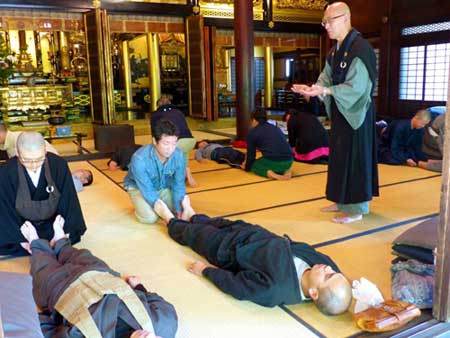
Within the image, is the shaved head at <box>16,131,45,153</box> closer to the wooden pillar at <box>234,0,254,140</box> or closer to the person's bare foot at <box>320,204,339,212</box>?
the person's bare foot at <box>320,204,339,212</box>

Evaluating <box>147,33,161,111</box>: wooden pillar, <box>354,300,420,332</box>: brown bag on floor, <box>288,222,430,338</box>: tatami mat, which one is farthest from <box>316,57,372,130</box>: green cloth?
<box>147,33,161,111</box>: wooden pillar

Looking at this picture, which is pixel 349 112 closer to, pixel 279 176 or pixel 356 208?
pixel 356 208

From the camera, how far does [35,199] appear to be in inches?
94.0

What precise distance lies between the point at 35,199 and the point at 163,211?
77cm

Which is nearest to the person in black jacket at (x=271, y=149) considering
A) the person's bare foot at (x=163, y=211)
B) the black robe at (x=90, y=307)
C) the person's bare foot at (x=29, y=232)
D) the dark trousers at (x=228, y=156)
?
the dark trousers at (x=228, y=156)

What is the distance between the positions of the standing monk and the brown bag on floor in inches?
51.2

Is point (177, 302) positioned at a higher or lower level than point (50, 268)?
lower

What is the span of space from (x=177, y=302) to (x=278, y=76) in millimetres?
12074

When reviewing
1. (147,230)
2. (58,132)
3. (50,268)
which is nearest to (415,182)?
(147,230)

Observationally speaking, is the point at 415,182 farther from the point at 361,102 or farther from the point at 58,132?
the point at 58,132

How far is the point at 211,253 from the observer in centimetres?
229

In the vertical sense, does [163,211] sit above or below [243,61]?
below

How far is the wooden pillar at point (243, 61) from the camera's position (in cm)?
637

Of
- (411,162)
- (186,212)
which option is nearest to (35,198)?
(186,212)
